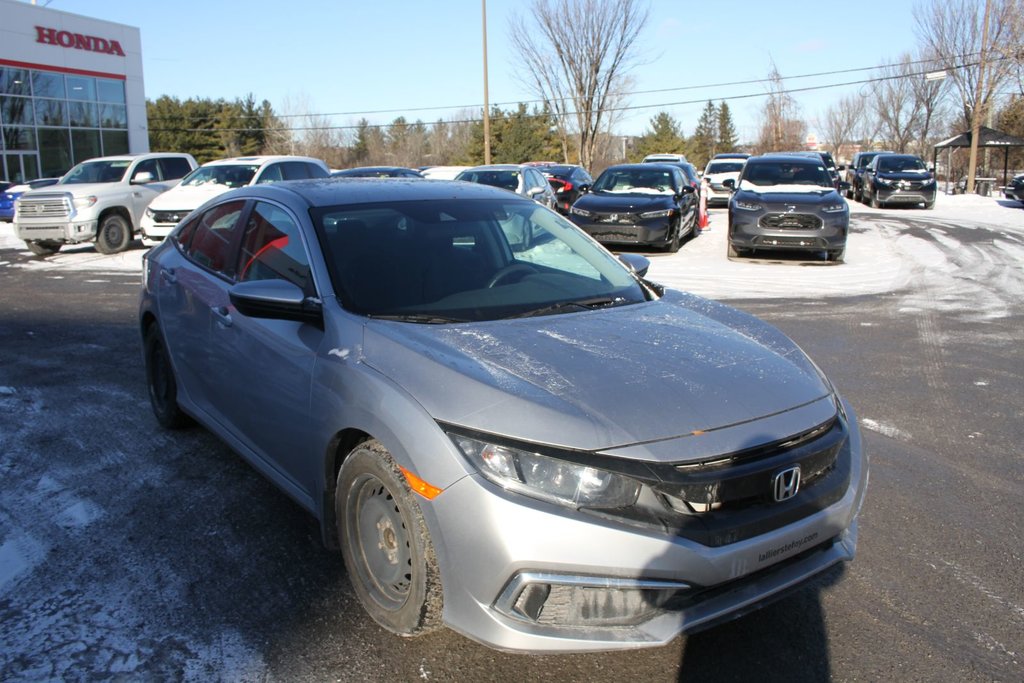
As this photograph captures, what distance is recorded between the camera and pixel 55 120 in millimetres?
33375

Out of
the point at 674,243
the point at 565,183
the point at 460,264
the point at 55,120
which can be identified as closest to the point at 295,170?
the point at 674,243

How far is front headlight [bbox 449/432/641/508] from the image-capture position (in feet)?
8.34

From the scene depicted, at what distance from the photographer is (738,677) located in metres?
2.81

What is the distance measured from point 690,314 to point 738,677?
1623 millimetres

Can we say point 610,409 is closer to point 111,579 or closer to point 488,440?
point 488,440

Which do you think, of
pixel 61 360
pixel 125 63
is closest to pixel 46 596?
pixel 61 360

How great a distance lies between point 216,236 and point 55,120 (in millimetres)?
34057

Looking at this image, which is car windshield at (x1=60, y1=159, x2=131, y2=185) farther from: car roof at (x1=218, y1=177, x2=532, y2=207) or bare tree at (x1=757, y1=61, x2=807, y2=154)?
bare tree at (x1=757, y1=61, x2=807, y2=154)

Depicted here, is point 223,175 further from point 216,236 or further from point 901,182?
point 901,182

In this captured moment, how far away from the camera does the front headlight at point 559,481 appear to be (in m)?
2.54

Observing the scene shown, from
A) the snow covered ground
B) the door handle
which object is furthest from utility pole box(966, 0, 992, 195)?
the door handle

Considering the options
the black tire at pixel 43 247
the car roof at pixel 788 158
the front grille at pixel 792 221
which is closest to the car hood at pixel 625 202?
the car roof at pixel 788 158

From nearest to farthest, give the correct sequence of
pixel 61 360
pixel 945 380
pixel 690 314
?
pixel 690 314
pixel 945 380
pixel 61 360

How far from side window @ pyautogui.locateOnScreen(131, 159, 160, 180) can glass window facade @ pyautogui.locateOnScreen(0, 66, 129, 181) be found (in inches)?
700
